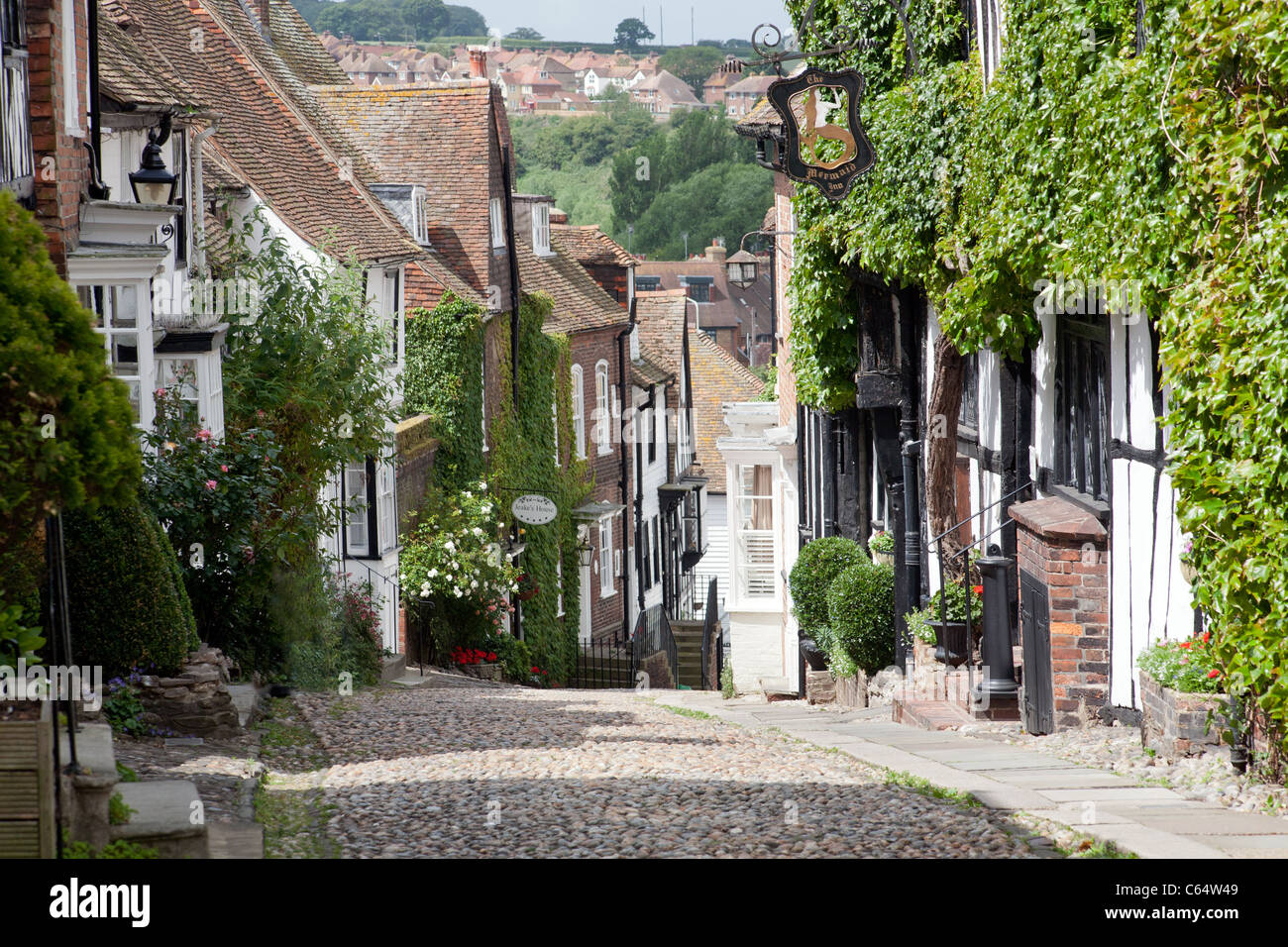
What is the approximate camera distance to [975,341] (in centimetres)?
1232

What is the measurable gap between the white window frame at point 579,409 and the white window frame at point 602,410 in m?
0.94

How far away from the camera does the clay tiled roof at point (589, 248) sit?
36.0 metres

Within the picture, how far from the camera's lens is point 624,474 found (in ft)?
116

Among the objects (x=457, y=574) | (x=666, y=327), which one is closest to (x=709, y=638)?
(x=666, y=327)

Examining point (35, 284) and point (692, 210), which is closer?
point (35, 284)

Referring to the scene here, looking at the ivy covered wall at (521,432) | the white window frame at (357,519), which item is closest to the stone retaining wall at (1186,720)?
the white window frame at (357,519)

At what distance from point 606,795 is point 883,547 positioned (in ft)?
35.9

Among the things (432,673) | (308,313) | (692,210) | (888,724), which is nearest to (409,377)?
(432,673)

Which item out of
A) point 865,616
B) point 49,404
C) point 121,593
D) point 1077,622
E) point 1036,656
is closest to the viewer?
point 49,404

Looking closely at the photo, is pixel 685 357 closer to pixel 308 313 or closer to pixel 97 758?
pixel 308 313

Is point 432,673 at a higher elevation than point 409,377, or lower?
lower

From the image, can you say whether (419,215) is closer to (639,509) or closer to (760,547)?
(760,547)
